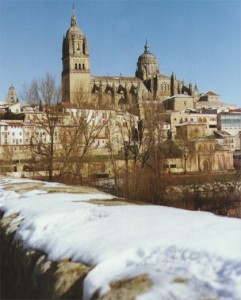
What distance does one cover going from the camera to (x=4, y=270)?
3428 mm

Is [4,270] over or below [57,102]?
below

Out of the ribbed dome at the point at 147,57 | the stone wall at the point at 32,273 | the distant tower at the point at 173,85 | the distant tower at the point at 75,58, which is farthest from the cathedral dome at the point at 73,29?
the stone wall at the point at 32,273

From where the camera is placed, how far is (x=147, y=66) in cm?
10075

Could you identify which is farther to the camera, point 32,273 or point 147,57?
point 147,57

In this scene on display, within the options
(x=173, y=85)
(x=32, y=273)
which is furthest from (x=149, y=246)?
(x=173, y=85)

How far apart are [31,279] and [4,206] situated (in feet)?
6.04

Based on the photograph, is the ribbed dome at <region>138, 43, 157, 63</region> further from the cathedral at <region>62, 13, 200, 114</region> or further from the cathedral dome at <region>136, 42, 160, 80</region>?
the cathedral at <region>62, 13, 200, 114</region>

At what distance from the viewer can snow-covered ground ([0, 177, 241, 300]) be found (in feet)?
6.18

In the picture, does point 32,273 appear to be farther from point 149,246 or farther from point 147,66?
point 147,66

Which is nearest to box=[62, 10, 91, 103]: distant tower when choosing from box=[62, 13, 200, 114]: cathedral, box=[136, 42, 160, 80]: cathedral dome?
box=[62, 13, 200, 114]: cathedral

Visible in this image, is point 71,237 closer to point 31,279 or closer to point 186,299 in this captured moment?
point 31,279

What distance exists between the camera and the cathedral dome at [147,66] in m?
99.6

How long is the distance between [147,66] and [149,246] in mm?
100481

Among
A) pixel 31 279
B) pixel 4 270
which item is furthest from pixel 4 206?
pixel 31 279
